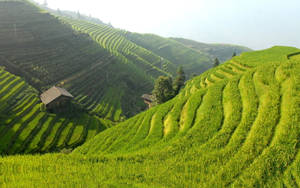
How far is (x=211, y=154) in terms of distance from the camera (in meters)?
12.8

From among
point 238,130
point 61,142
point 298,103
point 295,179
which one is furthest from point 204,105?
point 61,142

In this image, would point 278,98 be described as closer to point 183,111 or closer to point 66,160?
point 183,111

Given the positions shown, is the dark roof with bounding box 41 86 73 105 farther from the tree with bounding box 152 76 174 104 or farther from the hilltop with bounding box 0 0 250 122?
the tree with bounding box 152 76 174 104

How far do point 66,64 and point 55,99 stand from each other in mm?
33769

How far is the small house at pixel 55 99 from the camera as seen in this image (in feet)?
179

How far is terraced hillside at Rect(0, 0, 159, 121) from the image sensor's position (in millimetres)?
69812

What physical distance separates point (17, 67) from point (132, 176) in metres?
76.9

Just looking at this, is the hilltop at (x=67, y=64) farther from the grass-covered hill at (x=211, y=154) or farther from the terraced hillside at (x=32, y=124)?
the grass-covered hill at (x=211, y=154)

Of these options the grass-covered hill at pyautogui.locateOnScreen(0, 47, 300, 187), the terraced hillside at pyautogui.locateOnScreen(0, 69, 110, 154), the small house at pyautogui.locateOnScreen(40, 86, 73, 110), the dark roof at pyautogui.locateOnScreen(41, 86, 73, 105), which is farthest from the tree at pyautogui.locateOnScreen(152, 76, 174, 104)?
the grass-covered hill at pyautogui.locateOnScreen(0, 47, 300, 187)

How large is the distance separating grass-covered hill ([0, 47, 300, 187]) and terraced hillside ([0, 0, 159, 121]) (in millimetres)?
51619

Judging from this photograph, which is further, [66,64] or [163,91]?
[66,64]

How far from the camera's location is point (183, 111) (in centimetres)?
2088

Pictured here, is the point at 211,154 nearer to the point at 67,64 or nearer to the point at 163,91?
the point at 163,91

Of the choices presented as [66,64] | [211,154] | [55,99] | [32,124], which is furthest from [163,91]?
[66,64]
